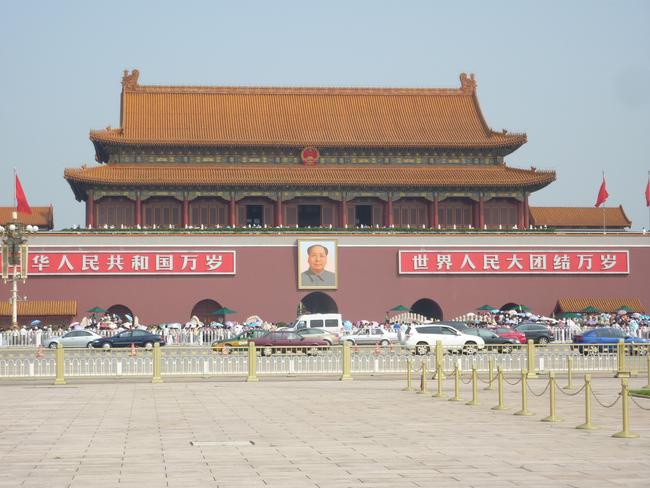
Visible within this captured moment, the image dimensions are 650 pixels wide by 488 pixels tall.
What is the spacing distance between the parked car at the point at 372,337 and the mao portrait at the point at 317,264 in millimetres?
7518

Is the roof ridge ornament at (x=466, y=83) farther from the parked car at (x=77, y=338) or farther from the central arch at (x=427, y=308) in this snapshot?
the parked car at (x=77, y=338)

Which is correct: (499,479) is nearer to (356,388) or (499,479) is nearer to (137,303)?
(356,388)

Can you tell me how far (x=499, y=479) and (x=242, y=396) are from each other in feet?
40.6

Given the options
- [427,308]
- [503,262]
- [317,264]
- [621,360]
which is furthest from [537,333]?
[621,360]

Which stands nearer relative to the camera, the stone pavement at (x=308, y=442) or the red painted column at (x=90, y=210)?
the stone pavement at (x=308, y=442)

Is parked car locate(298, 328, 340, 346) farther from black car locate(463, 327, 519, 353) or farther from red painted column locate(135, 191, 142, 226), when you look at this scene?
red painted column locate(135, 191, 142, 226)

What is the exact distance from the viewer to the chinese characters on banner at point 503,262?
53.2 metres

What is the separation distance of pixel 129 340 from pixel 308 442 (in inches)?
1117

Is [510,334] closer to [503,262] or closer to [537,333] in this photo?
[537,333]

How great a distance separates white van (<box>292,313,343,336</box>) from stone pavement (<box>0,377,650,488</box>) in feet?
69.6

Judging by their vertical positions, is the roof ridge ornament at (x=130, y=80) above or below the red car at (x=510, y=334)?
above

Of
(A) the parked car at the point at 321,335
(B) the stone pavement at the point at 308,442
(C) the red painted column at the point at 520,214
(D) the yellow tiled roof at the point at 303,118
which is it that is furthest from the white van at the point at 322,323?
(B) the stone pavement at the point at 308,442

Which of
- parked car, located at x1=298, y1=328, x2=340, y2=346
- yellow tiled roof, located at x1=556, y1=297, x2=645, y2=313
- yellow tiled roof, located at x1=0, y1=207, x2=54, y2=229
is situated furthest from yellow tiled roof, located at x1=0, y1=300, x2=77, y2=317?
yellow tiled roof, located at x1=556, y1=297, x2=645, y2=313

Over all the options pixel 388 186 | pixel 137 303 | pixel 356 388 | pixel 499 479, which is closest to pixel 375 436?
pixel 499 479
